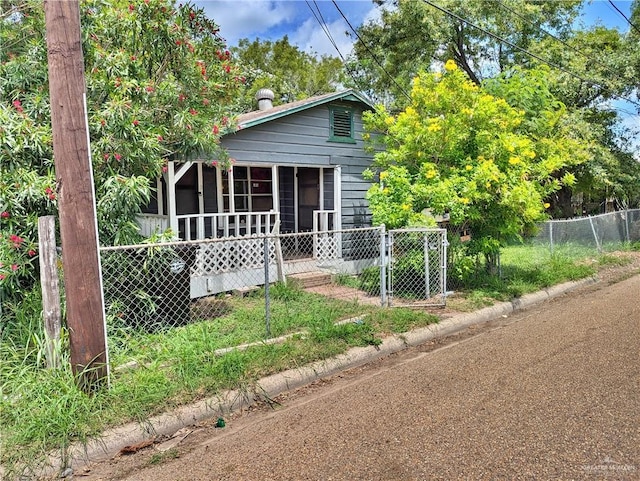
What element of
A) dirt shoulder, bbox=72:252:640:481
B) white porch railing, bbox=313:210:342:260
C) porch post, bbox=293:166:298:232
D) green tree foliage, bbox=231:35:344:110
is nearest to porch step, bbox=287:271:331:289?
white porch railing, bbox=313:210:342:260

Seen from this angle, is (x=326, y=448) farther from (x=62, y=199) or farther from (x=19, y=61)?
(x=19, y=61)

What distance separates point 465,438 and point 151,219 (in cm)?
594

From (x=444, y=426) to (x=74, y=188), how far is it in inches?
130

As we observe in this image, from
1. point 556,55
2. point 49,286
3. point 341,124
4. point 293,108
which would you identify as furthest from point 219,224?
point 556,55

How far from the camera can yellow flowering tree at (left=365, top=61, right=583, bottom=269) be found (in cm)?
700

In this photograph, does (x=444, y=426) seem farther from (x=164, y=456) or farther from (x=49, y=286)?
(x=49, y=286)

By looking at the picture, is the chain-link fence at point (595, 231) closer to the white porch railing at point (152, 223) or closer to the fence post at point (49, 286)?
the white porch railing at point (152, 223)

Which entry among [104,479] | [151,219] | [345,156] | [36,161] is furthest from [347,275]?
[104,479]

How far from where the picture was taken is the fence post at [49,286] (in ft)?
11.9

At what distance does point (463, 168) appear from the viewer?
24.5 ft

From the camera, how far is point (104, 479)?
2.85 m

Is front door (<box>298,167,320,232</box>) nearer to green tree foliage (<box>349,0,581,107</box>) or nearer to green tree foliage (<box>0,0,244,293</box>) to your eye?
green tree foliage (<box>0,0,244,293</box>)

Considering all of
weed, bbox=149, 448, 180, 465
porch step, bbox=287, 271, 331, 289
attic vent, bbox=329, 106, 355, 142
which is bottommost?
weed, bbox=149, 448, 180, 465

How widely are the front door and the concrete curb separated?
484 centimetres
